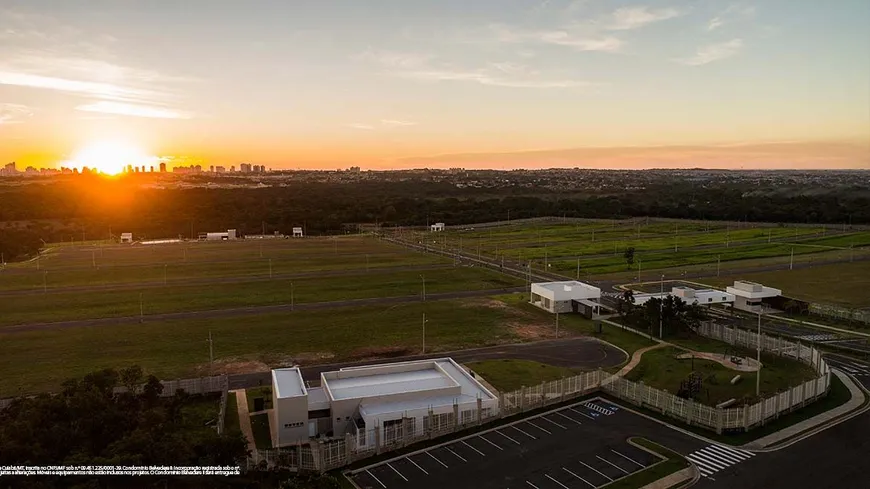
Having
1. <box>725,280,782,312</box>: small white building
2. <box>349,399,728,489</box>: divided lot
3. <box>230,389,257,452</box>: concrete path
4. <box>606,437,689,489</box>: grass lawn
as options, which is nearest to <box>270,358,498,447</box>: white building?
<box>230,389,257,452</box>: concrete path

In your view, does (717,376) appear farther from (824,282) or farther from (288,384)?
(824,282)

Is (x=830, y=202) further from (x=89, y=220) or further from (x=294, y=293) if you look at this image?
(x=89, y=220)

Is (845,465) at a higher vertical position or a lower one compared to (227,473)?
lower

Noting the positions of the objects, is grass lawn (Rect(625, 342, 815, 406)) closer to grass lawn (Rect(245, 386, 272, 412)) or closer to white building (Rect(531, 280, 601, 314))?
white building (Rect(531, 280, 601, 314))

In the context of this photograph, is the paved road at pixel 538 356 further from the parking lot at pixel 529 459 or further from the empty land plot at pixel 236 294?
the empty land plot at pixel 236 294

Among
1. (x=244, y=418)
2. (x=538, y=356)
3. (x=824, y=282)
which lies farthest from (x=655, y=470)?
(x=824, y=282)

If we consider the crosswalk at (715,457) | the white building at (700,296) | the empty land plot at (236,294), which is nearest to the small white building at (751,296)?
the white building at (700,296)

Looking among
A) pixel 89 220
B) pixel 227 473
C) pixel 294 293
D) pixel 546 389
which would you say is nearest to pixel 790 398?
pixel 546 389
